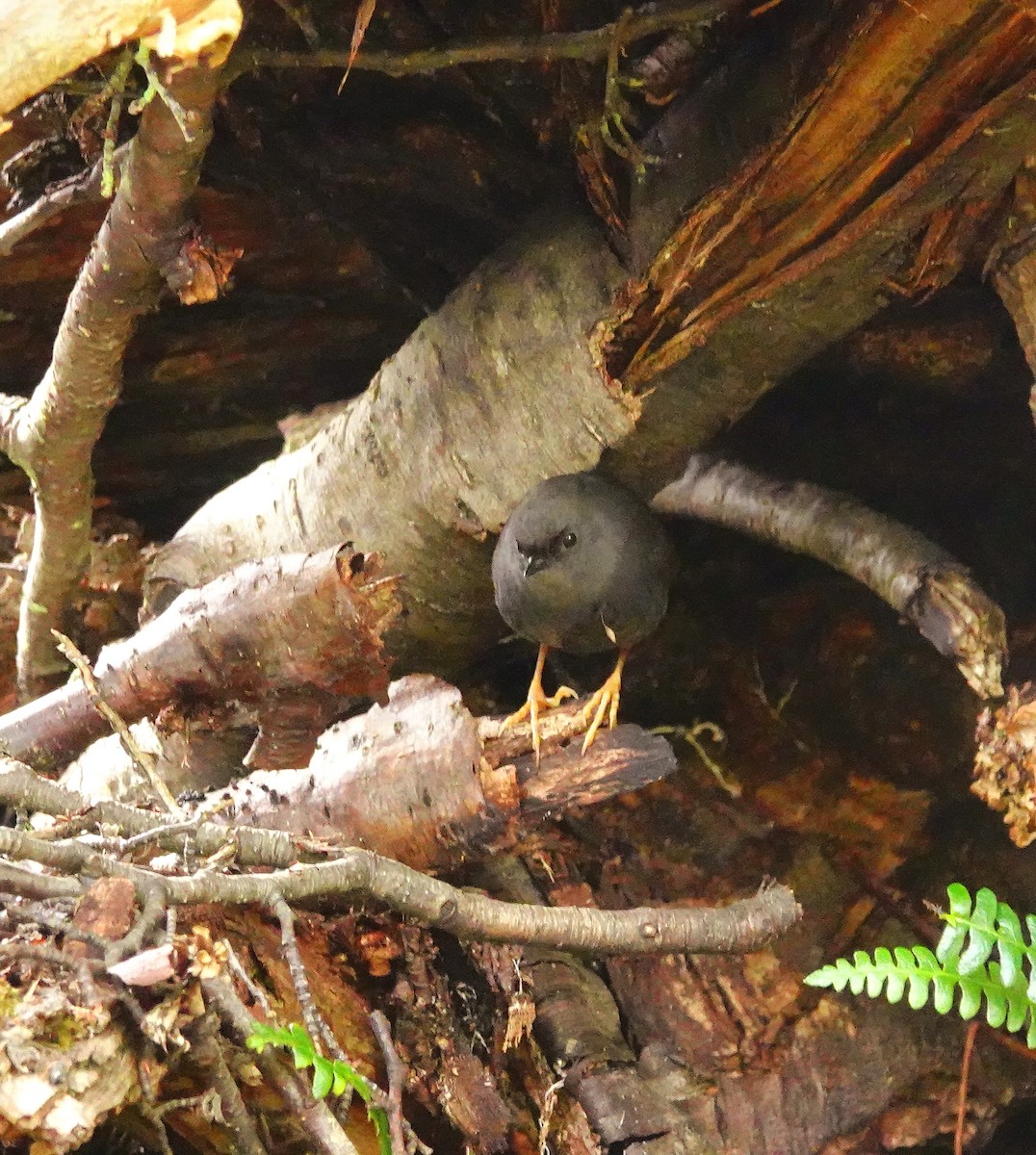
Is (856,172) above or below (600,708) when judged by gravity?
above

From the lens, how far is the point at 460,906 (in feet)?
4.25

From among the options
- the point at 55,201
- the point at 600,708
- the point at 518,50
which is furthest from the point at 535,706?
the point at 55,201

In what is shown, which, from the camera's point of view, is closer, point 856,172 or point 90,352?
point 856,172

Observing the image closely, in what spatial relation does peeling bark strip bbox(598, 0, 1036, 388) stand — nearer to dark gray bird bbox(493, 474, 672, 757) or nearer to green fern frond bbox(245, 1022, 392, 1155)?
dark gray bird bbox(493, 474, 672, 757)

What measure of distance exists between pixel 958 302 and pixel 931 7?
86 cm

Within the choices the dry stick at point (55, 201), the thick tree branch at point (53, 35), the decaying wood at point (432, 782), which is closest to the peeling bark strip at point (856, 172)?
the decaying wood at point (432, 782)

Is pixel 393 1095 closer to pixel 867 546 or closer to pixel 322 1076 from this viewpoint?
pixel 322 1076

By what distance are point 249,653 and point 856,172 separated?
1.17 m

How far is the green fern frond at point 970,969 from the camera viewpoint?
136cm

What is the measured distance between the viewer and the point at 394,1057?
1.29 metres

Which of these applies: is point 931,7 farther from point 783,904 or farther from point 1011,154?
point 783,904

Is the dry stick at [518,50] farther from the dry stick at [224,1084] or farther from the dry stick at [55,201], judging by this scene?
the dry stick at [224,1084]

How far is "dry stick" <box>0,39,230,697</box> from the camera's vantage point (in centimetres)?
138

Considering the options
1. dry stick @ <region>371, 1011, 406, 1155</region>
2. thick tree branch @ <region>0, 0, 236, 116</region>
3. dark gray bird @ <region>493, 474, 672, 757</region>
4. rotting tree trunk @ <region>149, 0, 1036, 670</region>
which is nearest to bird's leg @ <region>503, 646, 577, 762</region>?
dark gray bird @ <region>493, 474, 672, 757</region>
